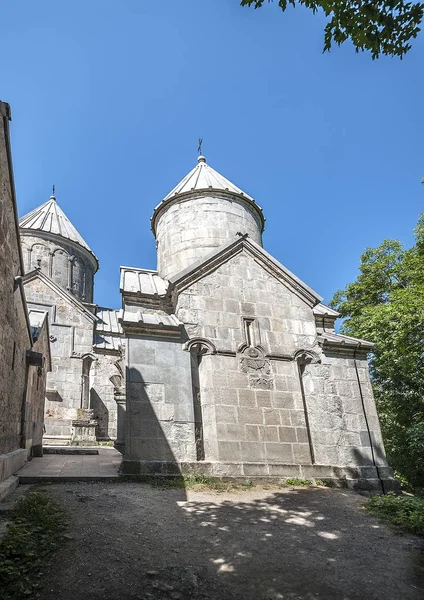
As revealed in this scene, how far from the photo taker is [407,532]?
519cm

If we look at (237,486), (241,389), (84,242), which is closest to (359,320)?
(241,389)

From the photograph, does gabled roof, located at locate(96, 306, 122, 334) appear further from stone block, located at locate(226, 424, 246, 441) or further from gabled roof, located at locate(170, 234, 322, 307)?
stone block, located at locate(226, 424, 246, 441)

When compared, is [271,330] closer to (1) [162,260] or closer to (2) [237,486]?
(2) [237,486]

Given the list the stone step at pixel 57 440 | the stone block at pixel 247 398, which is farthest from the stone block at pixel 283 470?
the stone step at pixel 57 440

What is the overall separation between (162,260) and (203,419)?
5966mm

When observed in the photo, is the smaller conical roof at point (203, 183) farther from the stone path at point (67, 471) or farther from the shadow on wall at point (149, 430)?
the stone path at point (67, 471)

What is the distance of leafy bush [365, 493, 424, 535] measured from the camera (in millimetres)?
5270

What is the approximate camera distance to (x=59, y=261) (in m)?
20.1

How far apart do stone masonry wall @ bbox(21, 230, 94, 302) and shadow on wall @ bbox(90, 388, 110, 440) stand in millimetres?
5440

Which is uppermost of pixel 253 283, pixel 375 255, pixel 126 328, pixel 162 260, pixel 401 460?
pixel 375 255

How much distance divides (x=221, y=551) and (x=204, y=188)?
1029 cm

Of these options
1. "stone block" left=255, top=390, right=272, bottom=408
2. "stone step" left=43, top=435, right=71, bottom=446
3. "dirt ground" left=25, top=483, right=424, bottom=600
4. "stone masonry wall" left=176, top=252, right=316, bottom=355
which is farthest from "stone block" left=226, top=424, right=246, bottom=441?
"stone step" left=43, top=435, right=71, bottom=446

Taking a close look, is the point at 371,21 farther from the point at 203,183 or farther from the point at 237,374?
the point at 203,183

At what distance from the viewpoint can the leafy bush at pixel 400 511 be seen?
207 inches
